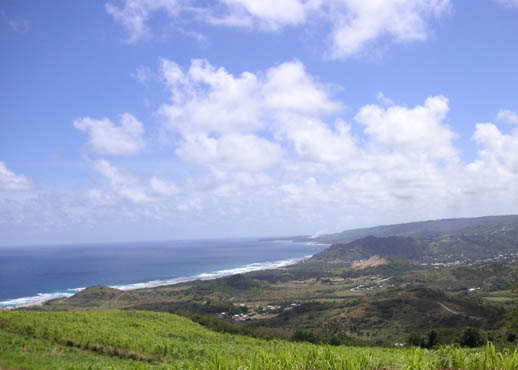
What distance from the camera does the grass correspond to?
34.0 ft

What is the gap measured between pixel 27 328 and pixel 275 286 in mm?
157235

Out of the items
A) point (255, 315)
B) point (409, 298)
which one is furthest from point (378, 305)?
point (255, 315)

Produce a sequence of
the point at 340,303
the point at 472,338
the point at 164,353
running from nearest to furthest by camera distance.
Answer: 1. the point at 164,353
2. the point at 472,338
3. the point at 340,303

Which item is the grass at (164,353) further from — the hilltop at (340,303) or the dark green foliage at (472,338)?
the dark green foliage at (472,338)

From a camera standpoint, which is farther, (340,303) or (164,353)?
(340,303)

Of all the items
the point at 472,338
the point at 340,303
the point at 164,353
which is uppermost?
the point at 164,353

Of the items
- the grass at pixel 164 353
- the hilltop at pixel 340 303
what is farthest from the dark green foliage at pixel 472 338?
the grass at pixel 164 353

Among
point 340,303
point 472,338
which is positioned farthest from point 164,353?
point 340,303

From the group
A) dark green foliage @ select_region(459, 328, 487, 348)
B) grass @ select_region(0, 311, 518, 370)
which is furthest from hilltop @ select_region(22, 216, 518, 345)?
grass @ select_region(0, 311, 518, 370)

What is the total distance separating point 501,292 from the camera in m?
120

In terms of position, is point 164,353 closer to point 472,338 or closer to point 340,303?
point 472,338

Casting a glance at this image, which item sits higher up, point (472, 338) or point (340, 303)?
point (472, 338)

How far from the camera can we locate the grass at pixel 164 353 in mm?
10352

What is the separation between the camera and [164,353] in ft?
70.3
